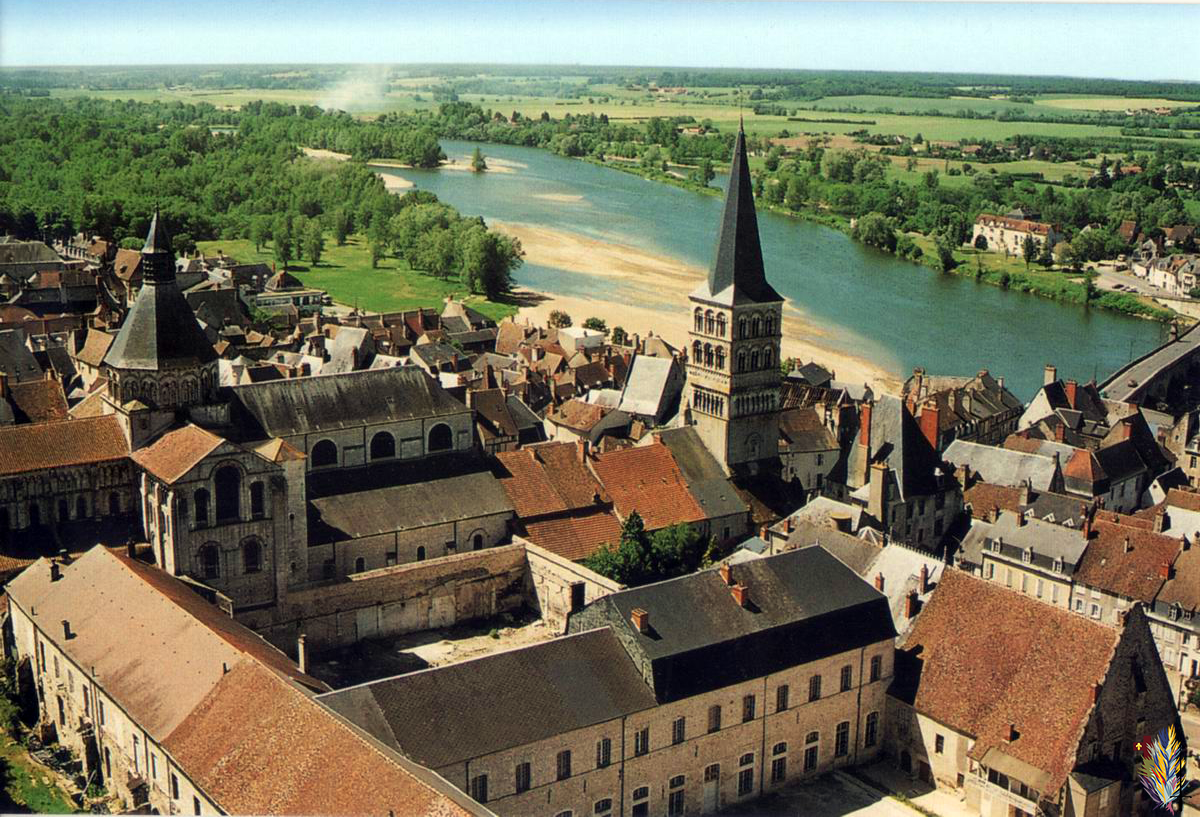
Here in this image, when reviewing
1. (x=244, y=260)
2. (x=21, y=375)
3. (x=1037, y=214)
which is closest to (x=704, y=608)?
(x=21, y=375)

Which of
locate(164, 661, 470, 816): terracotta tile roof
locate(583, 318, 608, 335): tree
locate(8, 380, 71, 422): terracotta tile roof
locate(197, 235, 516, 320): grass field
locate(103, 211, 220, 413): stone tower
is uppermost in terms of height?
locate(103, 211, 220, 413): stone tower

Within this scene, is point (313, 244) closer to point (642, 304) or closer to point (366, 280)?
point (366, 280)

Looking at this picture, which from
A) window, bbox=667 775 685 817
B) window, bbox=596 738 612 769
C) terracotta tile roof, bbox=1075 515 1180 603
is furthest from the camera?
terracotta tile roof, bbox=1075 515 1180 603

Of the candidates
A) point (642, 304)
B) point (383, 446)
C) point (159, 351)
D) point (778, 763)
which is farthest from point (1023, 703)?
point (642, 304)

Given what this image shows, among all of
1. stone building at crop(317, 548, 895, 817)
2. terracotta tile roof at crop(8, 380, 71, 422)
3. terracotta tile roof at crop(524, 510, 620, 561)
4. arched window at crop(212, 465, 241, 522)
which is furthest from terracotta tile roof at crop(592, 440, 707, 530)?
terracotta tile roof at crop(8, 380, 71, 422)

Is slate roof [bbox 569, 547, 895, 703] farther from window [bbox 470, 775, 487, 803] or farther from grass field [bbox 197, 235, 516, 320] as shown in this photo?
grass field [bbox 197, 235, 516, 320]

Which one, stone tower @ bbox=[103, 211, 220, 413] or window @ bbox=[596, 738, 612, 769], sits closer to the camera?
window @ bbox=[596, 738, 612, 769]

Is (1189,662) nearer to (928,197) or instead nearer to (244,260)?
(244,260)
